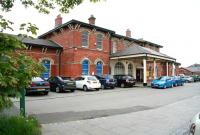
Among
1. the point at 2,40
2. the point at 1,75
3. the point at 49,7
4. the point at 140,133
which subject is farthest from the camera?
the point at 49,7

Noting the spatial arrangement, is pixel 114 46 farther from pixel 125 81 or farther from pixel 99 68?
pixel 125 81

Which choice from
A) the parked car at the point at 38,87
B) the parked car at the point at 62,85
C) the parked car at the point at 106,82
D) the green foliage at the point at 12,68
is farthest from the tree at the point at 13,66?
the parked car at the point at 106,82

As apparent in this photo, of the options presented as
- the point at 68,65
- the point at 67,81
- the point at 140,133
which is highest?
the point at 68,65

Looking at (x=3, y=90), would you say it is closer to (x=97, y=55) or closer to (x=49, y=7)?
(x=49, y=7)

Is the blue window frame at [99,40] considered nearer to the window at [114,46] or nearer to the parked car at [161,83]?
the window at [114,46]

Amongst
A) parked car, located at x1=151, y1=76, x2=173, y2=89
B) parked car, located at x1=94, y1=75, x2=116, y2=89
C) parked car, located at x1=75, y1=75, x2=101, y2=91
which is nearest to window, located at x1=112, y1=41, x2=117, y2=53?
parked car, located at x1=151, y1=76, x2=173, y2=89

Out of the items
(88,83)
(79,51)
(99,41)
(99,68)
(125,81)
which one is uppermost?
(99,41)

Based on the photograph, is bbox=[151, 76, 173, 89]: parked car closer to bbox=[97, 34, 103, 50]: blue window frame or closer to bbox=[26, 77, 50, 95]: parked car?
bbox=[97, 34, 103, 50]: blue window frame

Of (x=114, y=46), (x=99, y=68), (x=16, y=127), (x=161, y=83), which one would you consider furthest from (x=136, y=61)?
(x=16, y=127)

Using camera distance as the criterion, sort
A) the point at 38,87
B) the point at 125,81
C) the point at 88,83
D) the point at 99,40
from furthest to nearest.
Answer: the point at 99,40, the point at 125,81, the point at 88,83, the point at 38,87

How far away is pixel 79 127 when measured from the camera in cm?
784

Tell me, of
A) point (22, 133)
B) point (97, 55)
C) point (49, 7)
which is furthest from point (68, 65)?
point (22, 133)

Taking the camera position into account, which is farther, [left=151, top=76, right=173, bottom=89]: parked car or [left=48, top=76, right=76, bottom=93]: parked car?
[left=151, top=76, right=173, bottom=89]: parked car

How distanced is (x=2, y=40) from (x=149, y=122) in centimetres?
624
